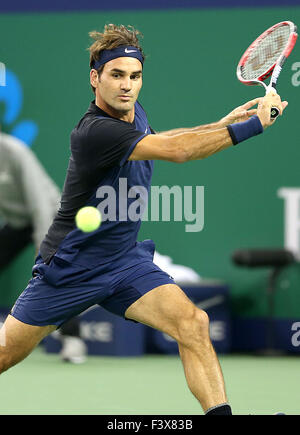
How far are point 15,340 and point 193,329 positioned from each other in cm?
78

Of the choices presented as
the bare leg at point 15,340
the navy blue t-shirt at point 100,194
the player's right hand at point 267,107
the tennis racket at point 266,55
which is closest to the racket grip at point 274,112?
the player's right hand at point 267,107

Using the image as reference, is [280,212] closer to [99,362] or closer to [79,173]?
[99,362]

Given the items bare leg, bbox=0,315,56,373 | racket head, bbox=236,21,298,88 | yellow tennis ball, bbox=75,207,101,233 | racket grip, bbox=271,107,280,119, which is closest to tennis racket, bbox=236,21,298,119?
racket head, bbox=236,21,298,88

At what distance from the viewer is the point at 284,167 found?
24.8 ft

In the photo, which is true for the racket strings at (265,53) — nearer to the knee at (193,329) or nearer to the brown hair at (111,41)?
the brown hair at (111,41)

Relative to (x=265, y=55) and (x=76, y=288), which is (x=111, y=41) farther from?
(x=76, y=288)

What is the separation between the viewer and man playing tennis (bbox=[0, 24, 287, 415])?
398cm

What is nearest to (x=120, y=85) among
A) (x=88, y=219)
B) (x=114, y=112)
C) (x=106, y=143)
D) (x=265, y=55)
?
(x=114, y=112)

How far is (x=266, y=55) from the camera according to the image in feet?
15.3

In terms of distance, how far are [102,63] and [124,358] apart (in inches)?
140

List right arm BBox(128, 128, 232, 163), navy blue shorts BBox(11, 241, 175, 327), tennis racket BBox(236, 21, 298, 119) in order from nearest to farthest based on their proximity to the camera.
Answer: right arm BBox(128, 128, 232, 163) → navy blue shorts BBox(11, 241, 175, 327) → tennis racket BBox(236, 21, 298, 119)

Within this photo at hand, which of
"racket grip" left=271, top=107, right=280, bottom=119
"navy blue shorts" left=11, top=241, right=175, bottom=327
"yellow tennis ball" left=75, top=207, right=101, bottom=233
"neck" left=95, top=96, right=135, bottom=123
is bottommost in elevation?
"navy blue shorts" left=11, top=241, right=175, bottom=327

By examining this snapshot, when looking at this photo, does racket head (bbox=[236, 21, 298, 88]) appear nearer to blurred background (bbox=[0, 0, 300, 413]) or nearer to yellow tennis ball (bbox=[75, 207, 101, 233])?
yellow tennis ball (bbox=[75, 207, 101, 233])

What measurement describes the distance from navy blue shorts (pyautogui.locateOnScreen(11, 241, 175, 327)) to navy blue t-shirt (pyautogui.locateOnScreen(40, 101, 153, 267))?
5 cm
